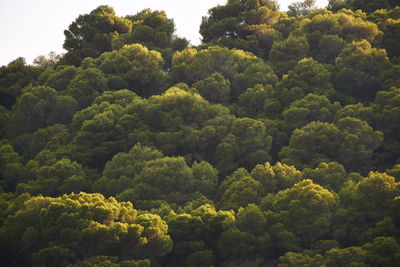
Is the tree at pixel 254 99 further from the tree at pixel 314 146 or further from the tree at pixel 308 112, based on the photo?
the tree at pixel 314 146

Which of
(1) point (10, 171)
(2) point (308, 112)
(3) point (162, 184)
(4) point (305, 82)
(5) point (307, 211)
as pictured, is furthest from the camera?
(4) point (305, 82)

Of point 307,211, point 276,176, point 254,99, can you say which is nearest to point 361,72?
point 254,99

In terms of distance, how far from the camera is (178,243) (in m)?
35.2

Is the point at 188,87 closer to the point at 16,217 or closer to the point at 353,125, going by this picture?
the point at 353,125

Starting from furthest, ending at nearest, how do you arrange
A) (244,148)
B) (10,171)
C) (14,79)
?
(14,79) → (10,171) → (244,148)

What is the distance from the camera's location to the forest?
3428 cm

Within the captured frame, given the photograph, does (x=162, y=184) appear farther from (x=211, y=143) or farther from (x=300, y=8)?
(x=300, y=8)

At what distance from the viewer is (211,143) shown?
4456 centimetres

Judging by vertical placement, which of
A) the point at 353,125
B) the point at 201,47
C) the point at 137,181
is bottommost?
the point at 137,181

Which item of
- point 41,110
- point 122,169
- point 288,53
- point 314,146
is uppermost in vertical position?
point 288,53

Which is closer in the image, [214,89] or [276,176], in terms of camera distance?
[276,176]

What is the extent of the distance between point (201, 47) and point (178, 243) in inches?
1004

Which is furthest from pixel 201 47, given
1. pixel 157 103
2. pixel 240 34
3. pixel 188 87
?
pixel 157 103

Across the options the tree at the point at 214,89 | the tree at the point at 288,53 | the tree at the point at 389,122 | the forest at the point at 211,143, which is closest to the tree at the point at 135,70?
the forest at the point at 211,143
